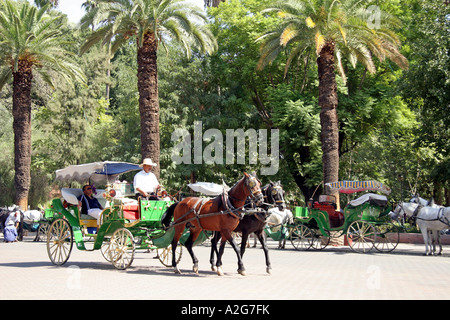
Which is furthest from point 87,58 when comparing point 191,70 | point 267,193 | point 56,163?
point 267,193

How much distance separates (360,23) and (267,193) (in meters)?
12.9

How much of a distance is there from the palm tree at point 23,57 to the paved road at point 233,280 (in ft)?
46.4

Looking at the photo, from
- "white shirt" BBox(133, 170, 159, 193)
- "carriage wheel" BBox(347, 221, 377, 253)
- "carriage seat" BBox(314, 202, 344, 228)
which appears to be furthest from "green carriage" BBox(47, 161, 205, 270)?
"carriage seat" BBox(314, 202, 344, 228)

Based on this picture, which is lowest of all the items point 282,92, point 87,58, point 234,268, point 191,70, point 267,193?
point 234,268

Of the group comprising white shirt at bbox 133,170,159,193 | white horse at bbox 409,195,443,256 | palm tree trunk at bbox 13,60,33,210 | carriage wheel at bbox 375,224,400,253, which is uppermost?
palm tree trunk at bbox 13,60,33,210

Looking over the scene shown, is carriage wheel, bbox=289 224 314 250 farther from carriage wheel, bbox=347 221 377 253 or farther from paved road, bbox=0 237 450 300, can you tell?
paved road, bbox=0 237 450 300

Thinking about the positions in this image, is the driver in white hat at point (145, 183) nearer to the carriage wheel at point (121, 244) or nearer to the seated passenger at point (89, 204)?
the carriage wheel at point (121, 244)

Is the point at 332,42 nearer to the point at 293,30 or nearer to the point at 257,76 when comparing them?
the point at 293,30

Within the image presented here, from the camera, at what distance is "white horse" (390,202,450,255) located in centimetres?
1816

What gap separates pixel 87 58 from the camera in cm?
4597

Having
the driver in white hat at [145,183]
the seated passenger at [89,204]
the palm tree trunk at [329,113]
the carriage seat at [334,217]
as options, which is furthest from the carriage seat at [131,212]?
the palm tree trunk at [329,113]

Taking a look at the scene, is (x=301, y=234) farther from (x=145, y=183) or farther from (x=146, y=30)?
(x=146, y=30)

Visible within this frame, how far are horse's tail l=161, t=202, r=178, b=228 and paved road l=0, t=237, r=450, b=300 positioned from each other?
1.13m

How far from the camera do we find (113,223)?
1276 cm
